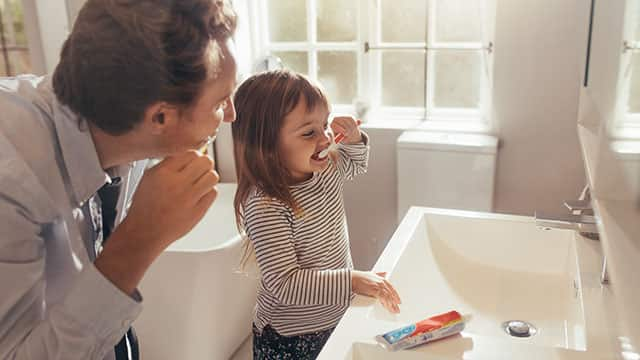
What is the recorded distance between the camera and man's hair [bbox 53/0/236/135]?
77 centimetres

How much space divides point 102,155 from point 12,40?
1.97 meters

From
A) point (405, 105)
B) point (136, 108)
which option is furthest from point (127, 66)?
point (405, 105)

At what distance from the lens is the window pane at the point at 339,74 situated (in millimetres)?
2699

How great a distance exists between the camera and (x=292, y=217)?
4.31 ft

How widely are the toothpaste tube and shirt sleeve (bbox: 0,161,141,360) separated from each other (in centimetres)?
41

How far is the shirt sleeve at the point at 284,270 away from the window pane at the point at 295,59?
158 cm

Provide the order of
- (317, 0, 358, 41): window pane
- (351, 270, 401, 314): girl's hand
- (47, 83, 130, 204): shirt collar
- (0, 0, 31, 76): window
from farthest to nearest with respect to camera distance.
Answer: (317, 0, 358, 41): window pane
(0, 0, 31, 76): window
(351, 270, 401, 314): girl's hand
(47, 83, 130, 204): shirt collar

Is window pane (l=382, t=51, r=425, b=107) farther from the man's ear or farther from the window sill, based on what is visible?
the man's ear

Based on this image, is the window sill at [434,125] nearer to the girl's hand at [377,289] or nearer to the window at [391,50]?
the window at [391,50]

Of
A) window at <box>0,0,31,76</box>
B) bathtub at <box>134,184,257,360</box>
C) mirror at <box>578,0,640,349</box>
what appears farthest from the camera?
window at <box>0,0,31,76</box>

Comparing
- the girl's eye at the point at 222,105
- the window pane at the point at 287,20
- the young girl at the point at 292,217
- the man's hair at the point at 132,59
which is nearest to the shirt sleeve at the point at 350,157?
the young girl at the point at 292,217

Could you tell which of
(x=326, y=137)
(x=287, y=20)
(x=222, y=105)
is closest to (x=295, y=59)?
(x=287, y=20)

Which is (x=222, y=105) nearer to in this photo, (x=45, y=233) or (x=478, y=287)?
(x=45, y=233)

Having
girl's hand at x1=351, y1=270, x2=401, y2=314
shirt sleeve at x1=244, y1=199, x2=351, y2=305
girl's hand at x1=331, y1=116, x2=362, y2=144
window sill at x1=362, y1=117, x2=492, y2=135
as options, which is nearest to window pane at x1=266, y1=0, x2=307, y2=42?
window sill at x1=362, y1=117, x2=492, y2=135
